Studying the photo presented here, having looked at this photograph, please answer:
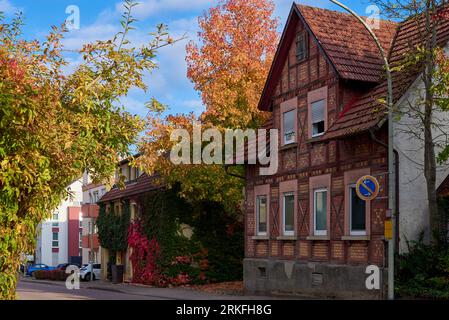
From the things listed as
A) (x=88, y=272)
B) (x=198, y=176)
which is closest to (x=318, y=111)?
(x=198, y=176)

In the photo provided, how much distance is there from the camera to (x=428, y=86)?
786 inches

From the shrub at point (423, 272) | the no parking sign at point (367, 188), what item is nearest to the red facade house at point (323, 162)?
the shrub at point (423, 272)

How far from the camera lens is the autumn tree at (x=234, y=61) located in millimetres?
32156

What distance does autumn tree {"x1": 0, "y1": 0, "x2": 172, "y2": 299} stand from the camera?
9.40 m

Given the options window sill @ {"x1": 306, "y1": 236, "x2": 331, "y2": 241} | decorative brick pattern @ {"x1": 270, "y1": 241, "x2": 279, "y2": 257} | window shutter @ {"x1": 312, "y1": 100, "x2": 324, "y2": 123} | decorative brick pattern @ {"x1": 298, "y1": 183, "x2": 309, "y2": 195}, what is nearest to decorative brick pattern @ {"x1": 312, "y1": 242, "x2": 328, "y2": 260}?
window sill @ {"x1": 306, "y1": 236, "x2": 331, "y2": 241}

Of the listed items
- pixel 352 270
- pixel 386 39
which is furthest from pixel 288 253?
pixel 386 39

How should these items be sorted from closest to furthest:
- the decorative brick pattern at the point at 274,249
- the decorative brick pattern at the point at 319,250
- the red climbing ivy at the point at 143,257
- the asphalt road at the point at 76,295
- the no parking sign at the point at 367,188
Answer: the no parking sign at the point at 367,188 < the decorative brick pattern at the point at 319,250 < the asphalt road at the point at 76,295 < the decorative brick pattern at the point at 274,249 < the red climbing ivy at the point at 143,257

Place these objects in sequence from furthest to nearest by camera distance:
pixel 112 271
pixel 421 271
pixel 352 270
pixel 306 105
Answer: pixel 112 271
pixel 306 105
pixel 352 270
pixel 421 271

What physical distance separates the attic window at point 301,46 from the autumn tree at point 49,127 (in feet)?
52.4

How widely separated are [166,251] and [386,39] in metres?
15.4

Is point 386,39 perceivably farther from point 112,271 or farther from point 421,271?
point 112,271

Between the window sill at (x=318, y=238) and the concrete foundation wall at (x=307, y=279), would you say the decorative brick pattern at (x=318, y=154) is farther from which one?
the concrete foundation wall at (x=307, y=279)

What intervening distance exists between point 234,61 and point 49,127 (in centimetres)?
2330

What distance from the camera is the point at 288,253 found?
26.8 meters
